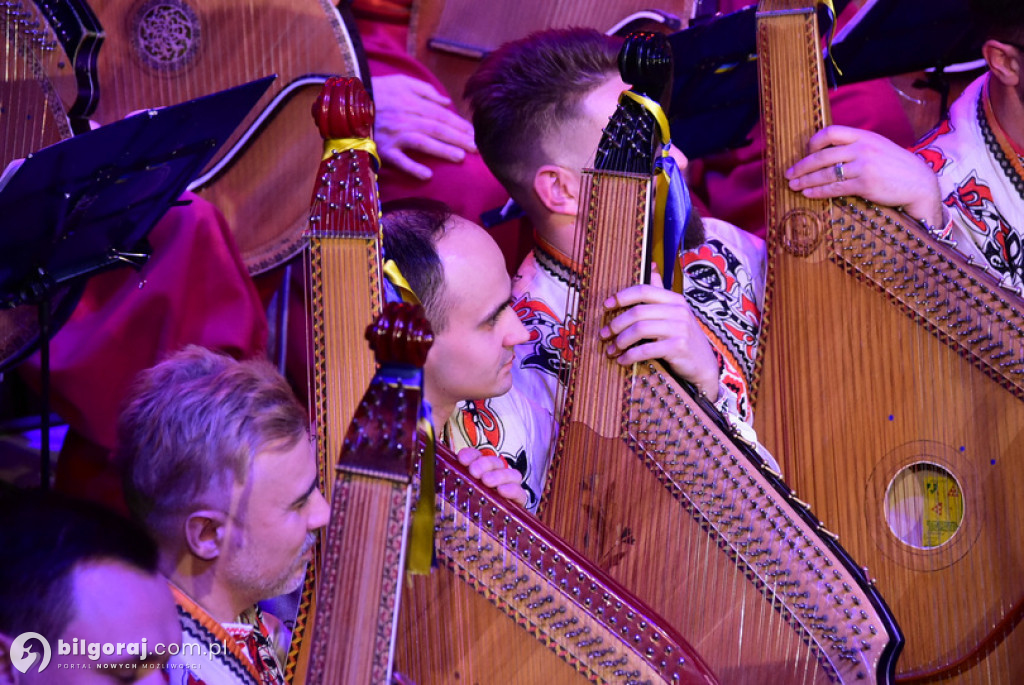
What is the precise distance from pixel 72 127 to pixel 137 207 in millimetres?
454

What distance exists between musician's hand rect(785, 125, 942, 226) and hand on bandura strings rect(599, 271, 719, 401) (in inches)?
21.4

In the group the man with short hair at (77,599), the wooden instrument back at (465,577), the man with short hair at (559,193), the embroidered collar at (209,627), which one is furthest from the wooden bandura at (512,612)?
the man with short hair at (559,193)

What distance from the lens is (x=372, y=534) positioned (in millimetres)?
1243

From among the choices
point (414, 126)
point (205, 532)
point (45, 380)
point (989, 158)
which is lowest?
point (205, 532)

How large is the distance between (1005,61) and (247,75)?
1773 millimetres

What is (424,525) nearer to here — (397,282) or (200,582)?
(397,282)

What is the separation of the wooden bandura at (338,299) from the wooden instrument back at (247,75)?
1.37 metres

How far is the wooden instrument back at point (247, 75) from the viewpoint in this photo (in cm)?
300

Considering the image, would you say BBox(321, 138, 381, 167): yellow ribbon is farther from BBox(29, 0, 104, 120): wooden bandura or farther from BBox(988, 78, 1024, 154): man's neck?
BBox(988, 78, 1024, 154): man's neck

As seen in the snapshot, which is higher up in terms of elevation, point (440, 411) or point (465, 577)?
point (440, 411)

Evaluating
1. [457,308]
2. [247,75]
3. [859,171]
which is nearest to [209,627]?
[457,308]

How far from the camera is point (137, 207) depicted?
245cm

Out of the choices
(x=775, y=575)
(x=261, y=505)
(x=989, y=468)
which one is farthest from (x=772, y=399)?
(x=261, y=505)

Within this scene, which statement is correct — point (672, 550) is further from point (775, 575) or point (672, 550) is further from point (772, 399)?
point (772, 399)
